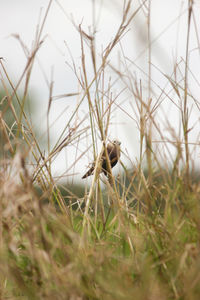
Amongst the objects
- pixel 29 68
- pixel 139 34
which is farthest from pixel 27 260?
pixel 139 34

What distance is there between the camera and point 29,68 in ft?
3.20

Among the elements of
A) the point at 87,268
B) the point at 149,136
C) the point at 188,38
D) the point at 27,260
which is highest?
the point at 188,38

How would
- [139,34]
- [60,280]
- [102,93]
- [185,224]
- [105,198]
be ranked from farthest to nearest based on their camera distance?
[105,198] < [102,93] < [185,224] < [139,34] < [60,280]

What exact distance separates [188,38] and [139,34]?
25 cm

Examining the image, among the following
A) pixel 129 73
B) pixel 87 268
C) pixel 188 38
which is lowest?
pixel 87 268

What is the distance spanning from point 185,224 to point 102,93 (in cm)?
56

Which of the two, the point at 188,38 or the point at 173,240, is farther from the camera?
the point at 188,38

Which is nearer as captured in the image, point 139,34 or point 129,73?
point 139,34

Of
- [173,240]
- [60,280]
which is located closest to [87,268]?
[60,280]

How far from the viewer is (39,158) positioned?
1283 mm

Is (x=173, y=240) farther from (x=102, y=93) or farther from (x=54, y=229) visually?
(x=102, y=93)

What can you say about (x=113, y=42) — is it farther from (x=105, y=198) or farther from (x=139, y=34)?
(x=105, y=198)

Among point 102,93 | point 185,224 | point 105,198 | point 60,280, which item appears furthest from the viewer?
point 105,198

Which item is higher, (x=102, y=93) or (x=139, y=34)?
(x=139, y=34)
